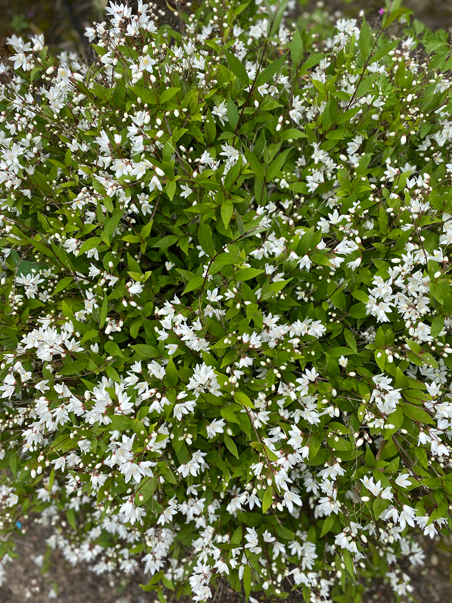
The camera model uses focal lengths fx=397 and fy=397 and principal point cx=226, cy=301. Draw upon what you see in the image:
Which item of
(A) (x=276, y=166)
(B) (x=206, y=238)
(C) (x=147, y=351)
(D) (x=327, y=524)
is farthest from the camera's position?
Result: (D) (x=327, y=524)

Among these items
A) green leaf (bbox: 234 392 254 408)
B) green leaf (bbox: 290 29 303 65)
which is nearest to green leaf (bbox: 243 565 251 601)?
green leaf (bbox: 234 392 254 408)

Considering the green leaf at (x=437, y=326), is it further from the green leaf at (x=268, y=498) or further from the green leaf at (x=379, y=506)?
the green leaf at (x=268, y=498)

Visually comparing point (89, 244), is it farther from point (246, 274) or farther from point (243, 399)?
point (243, 399)

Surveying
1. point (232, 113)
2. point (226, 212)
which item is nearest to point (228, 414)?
point (226, 212)

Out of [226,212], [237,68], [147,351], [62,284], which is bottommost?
[147,351]

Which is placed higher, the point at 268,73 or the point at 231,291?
the point at 268,73

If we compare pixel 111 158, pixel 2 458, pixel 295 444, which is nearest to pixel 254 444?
pixel 295 444

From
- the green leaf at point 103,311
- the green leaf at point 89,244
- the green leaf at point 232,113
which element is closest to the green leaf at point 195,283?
the green leaf at point 103,311

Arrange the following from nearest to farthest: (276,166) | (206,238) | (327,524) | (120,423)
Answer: (120,423)
(206,238)
(276,166)
(327,524)
